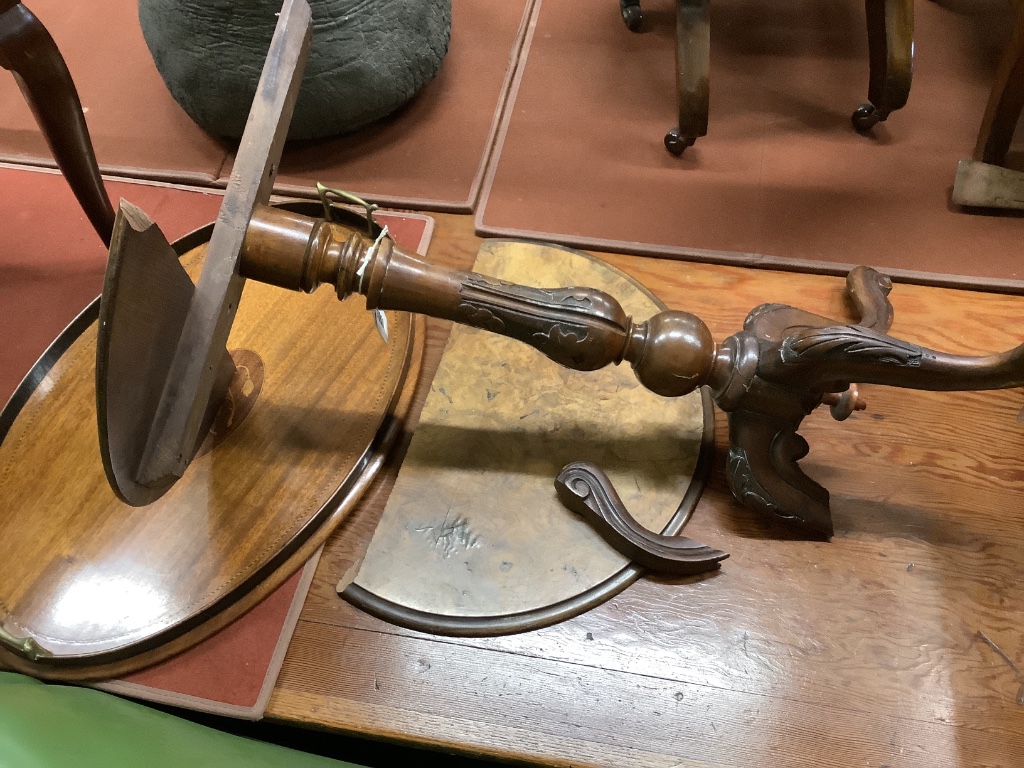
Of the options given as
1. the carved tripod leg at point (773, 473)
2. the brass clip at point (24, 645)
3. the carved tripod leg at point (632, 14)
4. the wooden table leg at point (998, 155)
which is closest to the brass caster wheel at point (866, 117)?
the wooden table leg at point (998, 155)

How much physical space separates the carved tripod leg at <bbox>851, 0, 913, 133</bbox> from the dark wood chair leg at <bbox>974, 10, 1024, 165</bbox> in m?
0.13

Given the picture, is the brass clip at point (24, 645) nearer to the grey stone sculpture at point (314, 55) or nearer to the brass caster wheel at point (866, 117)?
the grey stone sculpture at point (314, 55)

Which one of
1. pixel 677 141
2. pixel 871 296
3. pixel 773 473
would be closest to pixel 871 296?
pixel 871 296

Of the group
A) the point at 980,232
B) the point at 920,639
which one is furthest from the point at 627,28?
the point at 920,639

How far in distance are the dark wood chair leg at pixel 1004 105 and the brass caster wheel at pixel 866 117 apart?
167 millimetres

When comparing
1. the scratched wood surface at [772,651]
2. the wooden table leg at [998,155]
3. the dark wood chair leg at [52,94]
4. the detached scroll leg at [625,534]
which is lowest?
the scratched wood surface at [772,651]

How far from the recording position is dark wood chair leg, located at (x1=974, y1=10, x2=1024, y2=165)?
1.13m

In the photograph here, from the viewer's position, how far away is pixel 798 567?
89cm

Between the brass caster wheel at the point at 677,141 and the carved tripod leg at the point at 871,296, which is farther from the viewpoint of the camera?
the brass caster wheel at the point at 677,141

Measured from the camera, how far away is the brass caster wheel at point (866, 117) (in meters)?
1.28

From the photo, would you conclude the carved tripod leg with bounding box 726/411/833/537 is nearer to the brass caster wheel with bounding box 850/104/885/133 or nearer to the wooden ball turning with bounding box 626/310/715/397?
the wooden ball turning with bounding box 626/310/715/397

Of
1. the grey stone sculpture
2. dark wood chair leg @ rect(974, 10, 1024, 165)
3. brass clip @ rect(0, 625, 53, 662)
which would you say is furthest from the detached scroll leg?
dark wood chair leg @ rect(974, 10, 1024, 165)

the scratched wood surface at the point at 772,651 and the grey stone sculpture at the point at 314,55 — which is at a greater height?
the grey stone sculpture at the point at 314,55

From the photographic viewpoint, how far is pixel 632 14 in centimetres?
150
